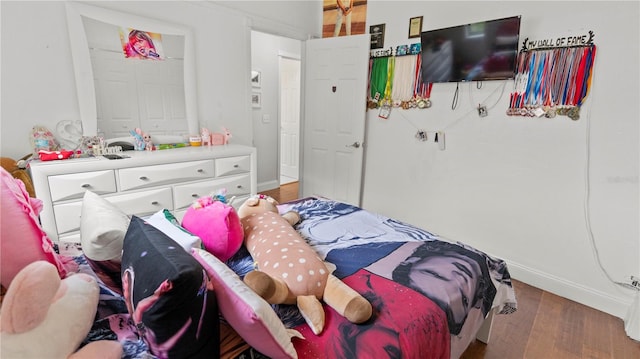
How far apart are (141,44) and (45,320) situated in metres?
2.54

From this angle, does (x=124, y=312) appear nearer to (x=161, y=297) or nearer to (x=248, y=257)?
(x=161, y=297)

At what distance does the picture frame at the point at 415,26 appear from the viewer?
2.86 metres

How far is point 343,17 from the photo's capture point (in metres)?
3.50

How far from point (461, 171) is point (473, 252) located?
140 cm

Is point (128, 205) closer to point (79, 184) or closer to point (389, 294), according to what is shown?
point (79, 184)

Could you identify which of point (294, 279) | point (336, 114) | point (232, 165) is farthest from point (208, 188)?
point (294, 279)

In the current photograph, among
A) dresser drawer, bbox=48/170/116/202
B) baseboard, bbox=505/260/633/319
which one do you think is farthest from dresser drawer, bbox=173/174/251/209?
baseboard, bbox=505/260/633/319

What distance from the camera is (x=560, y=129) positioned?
221 centimetres

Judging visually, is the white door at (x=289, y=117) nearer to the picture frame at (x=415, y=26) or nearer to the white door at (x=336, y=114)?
the white door at (x=336, y=114)

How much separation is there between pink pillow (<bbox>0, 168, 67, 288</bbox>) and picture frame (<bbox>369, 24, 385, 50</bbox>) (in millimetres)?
3040

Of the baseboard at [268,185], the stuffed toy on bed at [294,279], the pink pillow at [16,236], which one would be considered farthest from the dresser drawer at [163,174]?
the baseboard at [268,185]

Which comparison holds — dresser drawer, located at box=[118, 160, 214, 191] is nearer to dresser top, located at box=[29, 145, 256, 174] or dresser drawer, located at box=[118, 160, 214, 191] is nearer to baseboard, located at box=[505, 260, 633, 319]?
dresser top, located at box=[29, 145, 256, 174]

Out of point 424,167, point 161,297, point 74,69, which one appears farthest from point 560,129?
point 74,69

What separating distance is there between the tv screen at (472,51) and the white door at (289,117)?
268cm
